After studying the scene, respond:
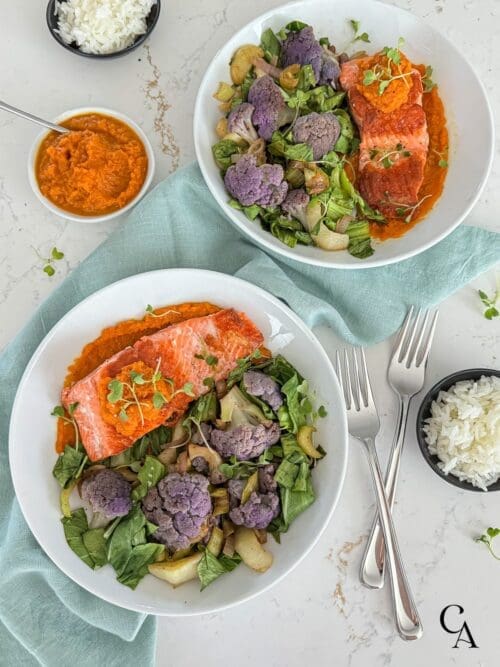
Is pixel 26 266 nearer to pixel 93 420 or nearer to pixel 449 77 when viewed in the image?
pixel 93 420

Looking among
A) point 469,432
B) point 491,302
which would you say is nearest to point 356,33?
point 491,302

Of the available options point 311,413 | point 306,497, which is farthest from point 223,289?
point 306,497

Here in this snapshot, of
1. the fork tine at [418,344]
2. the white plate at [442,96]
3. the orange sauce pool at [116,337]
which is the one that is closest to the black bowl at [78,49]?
the white plate at [442,96]

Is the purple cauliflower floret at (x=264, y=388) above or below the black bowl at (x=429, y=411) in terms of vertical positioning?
above

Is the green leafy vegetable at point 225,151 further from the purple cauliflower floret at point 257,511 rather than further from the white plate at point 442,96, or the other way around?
the purple cauliflower floret at point 257,511

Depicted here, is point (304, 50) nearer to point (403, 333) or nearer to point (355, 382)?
point (403, 333)

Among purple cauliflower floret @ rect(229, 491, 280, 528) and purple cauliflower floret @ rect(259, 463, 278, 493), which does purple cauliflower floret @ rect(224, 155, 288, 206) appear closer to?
purple cauliflower floret @ rect(259, 463, 278, 493)

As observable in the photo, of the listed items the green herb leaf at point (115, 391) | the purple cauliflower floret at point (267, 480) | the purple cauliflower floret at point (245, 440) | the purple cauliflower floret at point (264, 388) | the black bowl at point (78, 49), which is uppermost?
the black bowl at point (78, 49)
